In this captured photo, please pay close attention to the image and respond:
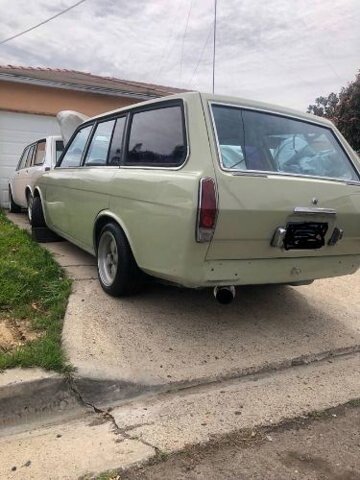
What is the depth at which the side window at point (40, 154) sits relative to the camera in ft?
26.5

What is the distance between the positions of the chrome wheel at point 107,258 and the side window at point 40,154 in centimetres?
394

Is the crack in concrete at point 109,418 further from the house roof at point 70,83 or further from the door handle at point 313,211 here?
the house roof at point 70,83

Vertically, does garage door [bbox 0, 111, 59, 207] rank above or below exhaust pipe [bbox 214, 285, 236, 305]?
above

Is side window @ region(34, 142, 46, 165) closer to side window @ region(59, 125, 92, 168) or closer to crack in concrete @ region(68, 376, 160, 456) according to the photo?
side window @ region(59, 125, 92, 168)

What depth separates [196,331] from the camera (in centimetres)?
409

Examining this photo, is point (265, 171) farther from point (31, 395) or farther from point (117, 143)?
point (31, 395)

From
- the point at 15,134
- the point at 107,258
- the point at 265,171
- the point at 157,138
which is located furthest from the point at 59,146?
the point at 265,171

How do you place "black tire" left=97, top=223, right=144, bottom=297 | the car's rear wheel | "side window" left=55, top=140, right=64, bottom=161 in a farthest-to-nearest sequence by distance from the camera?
"side window" left=55, top=140, right=64, bottom=161, the car's rear wheel, "black tire" left=97, top=223, right=144, bottom=297

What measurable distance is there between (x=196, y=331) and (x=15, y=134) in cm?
854

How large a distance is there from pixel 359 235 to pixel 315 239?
473mm

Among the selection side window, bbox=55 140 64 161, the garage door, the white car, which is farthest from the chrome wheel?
the garage door

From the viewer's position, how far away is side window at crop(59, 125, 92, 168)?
18.0 feet

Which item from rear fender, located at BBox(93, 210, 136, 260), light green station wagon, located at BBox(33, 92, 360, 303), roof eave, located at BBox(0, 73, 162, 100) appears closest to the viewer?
light green station wagon, located at BBox(33, 92, 360, 303)

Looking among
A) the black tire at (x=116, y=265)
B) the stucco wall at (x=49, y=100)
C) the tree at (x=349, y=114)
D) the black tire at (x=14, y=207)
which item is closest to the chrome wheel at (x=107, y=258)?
the black tire at (x=116, y=265)
